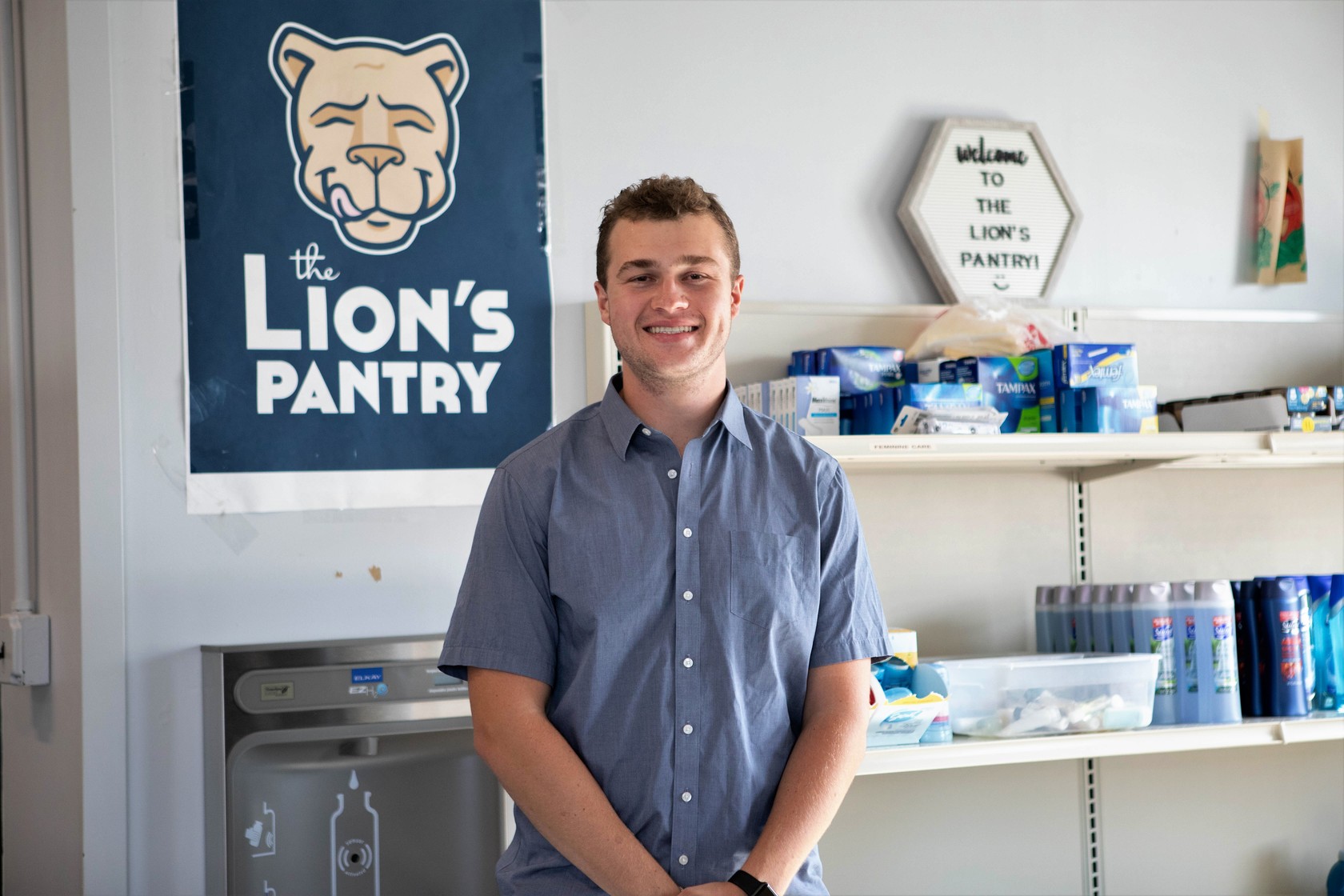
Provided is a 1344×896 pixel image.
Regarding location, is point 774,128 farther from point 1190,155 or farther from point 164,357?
point 164,357

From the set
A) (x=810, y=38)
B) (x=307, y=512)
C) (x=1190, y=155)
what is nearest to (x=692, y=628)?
(x=307, y=512)

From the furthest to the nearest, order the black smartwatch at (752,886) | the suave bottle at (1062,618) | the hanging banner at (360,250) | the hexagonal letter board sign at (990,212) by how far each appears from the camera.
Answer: the hexagonal letter board sign at (990,212) → the suave bottle at (1062,618) → the hanging banner at (360,250) → the black smartwatch at (752,886)

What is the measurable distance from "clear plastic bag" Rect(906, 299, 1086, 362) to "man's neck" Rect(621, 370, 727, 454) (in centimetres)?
88

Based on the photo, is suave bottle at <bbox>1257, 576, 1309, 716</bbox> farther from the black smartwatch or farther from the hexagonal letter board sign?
the black smartwatch

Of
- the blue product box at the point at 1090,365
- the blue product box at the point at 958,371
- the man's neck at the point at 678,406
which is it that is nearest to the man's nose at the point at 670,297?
the man's neck at the point at 678,406

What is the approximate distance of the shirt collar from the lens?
1564 mm

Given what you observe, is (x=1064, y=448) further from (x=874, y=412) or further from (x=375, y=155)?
(x=375, y=155)

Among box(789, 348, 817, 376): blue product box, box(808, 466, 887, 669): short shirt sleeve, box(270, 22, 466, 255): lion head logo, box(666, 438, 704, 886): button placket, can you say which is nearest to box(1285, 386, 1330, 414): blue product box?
box(789, 348, 817, 376): blue product box

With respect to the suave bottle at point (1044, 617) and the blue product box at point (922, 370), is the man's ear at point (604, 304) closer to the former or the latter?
the blue product box at point (922, 370)

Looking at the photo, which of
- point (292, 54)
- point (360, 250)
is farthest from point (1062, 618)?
point (292, 54)

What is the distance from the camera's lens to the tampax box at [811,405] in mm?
2182

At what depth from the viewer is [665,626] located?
4.91 ft

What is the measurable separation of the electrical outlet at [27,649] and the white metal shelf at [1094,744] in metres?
1.45

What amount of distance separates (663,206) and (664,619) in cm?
51
